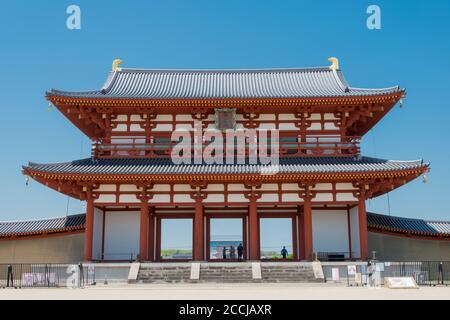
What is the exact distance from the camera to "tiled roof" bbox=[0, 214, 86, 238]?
30250 millimetres

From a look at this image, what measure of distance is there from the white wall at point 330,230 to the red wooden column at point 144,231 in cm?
900

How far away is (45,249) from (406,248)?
21.3 m

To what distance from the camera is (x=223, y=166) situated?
26922 millimetres

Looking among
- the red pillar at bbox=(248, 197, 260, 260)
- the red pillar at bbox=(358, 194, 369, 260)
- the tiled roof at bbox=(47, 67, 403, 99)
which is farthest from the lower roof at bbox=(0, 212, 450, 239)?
the tiled roof at bbox=(47, 67, 403, 99)

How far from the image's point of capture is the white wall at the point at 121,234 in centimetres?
2831

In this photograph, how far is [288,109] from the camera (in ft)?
94.8

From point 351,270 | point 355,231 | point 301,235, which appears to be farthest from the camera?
point 301,235

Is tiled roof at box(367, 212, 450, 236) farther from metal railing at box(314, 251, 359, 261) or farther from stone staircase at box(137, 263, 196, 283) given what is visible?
stone staircase at box(137, 263, 196, 283)

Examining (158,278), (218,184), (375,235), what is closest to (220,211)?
(218,184)

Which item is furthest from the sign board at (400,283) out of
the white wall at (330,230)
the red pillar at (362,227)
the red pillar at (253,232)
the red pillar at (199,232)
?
the red pillar at (199,232)

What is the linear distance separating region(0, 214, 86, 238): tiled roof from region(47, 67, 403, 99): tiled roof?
776 centimetres

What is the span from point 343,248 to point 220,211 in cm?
712

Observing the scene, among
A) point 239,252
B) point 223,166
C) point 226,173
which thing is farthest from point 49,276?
point 239,252

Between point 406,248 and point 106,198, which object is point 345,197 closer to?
point 406,248
